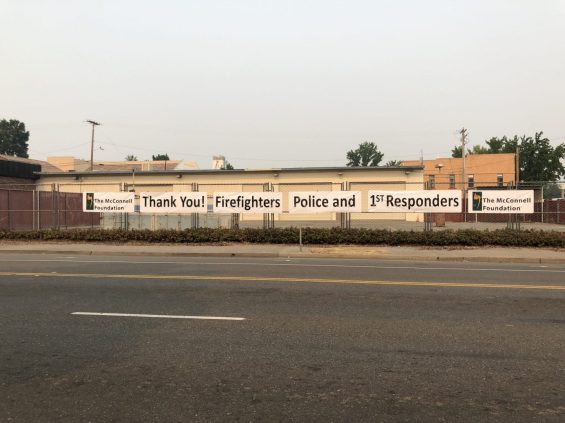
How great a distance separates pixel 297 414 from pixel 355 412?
45cm

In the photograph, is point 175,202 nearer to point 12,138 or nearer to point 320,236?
point 320,236

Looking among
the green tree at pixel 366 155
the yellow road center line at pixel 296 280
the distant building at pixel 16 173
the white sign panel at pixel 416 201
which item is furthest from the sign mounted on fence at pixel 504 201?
the green tree at pixel 366 155

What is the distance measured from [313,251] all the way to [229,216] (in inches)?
403

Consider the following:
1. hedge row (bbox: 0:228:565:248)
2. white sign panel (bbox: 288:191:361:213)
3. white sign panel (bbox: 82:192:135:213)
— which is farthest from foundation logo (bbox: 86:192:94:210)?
white sign panel (bbox: 288:191:361:213)

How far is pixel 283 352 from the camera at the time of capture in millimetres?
5094

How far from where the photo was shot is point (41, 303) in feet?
24.9

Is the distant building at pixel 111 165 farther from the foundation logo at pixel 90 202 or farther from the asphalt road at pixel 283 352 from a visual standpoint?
the asphalt road at pixel 283 352

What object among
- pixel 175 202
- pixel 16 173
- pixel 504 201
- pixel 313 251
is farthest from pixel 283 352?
pixel 16 173

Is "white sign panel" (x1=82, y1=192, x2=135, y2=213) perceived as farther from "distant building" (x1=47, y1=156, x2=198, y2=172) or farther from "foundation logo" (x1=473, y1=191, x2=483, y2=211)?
"distant building" (x1=47, y1=156, x2=198, y2=172)

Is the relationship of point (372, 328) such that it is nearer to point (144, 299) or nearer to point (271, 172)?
point (144, 299)

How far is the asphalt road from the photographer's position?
147 inches

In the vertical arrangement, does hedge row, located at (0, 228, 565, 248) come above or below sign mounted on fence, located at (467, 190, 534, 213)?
below

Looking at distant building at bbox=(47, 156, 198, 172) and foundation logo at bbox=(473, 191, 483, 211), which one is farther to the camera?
distant building at bbox=(47, 156, 198, 172)

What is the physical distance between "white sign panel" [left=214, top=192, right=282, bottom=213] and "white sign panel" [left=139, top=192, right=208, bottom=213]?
74cm
